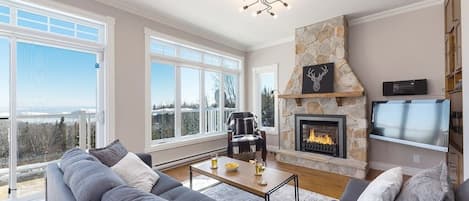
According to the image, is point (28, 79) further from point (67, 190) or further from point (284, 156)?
point (284, 156)

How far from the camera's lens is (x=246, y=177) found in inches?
91.3

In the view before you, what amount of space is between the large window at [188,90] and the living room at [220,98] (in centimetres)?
3

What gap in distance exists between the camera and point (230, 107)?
18.1 ft

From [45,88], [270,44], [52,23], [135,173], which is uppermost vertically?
[270,44]

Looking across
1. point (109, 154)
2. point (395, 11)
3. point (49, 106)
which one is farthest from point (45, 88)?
point (395, 11)

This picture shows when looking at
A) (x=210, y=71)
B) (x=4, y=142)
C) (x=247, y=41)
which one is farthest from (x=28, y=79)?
(x=247, y=41)

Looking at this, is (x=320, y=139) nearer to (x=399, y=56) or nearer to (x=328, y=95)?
(x=328, y=95)

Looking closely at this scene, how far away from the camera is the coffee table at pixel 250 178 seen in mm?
2031

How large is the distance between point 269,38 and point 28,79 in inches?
166

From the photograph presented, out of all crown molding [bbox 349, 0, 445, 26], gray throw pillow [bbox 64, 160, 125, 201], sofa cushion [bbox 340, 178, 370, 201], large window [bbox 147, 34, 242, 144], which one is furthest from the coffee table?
crown molding [bbox 349, 0, 445, 26]

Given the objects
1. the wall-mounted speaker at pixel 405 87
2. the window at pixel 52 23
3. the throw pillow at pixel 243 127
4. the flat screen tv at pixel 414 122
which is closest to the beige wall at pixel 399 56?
the wall-mounted speaker at pixel 405 87

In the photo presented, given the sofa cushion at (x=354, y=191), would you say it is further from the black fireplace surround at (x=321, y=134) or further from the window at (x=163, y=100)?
the window at (x=163, y=100)

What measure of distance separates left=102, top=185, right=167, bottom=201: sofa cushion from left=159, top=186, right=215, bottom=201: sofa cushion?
739mm

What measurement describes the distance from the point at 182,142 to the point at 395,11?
170 inches
